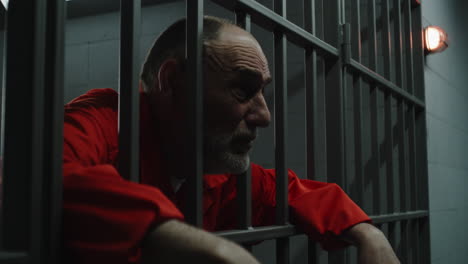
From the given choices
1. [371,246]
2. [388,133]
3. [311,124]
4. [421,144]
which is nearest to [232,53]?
[311,124]

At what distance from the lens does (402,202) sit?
2229mm

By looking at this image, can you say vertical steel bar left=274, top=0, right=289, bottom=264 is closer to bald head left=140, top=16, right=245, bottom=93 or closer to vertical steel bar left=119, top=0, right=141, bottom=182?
bald head left=140, top=16, right=245, bottom=93

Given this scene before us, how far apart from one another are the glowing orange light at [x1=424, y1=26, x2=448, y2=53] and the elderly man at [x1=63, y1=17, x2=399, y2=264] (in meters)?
1.43

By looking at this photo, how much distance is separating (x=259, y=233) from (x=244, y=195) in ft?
0.28

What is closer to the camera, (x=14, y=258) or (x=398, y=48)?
(x=14, y=258)

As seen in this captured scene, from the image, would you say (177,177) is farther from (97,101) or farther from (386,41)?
(386,41)

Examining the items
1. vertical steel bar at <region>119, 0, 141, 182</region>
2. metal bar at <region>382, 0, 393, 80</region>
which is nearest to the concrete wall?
metal bar at <region>382, 0, 393, 80</region>

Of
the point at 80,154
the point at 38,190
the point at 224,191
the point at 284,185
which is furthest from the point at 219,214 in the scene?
the point at 38,190

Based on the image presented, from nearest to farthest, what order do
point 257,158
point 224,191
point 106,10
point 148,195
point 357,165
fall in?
point 148,195, point 224,191, point 357,165, point 257,158, point 106,10

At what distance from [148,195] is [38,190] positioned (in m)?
0.15

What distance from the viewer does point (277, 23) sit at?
1260mm

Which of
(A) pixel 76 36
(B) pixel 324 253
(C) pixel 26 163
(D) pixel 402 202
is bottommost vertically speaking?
(B) pixel 324 253

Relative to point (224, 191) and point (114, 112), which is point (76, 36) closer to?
point (224, 191)

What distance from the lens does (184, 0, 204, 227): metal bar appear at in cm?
93
